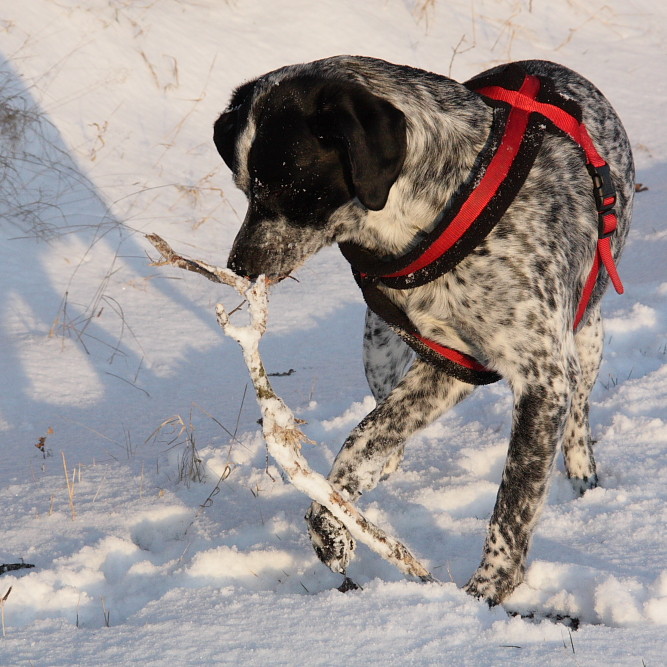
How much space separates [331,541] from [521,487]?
0.65m

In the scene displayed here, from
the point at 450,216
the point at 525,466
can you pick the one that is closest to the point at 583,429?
the point at 525,466

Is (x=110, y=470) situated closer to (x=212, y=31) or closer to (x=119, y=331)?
(x=119, y=331)

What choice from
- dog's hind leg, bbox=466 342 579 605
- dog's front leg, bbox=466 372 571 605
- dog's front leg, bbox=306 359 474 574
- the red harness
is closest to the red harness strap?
the red harness

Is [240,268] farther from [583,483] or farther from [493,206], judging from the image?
[583,483]

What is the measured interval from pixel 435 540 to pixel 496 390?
150 cm

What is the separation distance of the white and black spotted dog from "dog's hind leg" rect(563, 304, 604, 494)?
778 mm

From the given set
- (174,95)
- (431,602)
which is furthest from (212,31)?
(431,602)

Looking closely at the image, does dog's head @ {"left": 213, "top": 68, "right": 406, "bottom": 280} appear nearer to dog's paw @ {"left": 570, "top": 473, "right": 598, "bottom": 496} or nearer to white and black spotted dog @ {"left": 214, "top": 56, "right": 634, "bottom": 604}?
white and black spotted dog @ {"left": 214, "top": 56, "right": 634, "bottom": 604}

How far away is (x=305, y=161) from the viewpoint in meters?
2.77

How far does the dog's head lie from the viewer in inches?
104

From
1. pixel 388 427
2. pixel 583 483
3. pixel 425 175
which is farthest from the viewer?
pixel 583 483

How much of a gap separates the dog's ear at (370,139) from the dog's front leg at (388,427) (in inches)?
35.3

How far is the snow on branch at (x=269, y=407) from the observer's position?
2525 mm

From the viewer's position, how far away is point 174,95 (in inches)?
346
